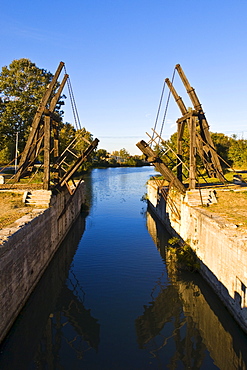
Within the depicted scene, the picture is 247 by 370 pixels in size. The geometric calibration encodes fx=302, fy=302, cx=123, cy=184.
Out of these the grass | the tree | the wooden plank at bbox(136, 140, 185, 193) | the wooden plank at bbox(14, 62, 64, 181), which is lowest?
the grass

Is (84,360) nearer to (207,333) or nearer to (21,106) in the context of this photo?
(207,333)

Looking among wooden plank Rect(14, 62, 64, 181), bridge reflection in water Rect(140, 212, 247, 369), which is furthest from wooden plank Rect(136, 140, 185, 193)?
wooden plank Rect(14, 62, 64, 181)

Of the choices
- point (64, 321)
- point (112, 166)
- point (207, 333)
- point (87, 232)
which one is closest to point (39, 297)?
point (64, 321)

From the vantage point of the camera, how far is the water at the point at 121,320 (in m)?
7.72

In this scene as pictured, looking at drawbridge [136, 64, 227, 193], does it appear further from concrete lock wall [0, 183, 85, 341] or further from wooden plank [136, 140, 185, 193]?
concrete lock wall [0, 183, 85, 341]

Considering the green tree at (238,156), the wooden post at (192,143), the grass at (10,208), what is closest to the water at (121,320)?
the grass at (10,208)

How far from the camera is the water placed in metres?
7.72

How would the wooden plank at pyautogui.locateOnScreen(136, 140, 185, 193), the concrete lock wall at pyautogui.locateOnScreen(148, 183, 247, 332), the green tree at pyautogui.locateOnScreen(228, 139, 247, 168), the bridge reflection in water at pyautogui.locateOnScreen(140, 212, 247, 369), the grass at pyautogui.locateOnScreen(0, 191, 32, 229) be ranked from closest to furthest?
1. the bridge reflection in water at pyautogui.locateOnScreen(140, 212, 247, 369)
2. the concrete lock wall at pyautogui.locateOnScreen(148, 183, 247, 332)
3. the grass at pyautogui.locateOnScreen(0, 191, 32, 229)
4. the wooden plank at pyautogui.locateOnScreen(136, 140, 185, 193)
5. the green tree at pyautogui.locateOnScreen(228, 139, 247, 168)

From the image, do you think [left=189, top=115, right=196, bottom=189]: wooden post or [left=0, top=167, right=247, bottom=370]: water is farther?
[left=189, top=115, right=196, bottom=189]: wooden post

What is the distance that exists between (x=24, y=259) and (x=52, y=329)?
230 centimetres

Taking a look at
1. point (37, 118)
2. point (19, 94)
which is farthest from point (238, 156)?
point (37, 118)

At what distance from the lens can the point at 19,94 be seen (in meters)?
33.5

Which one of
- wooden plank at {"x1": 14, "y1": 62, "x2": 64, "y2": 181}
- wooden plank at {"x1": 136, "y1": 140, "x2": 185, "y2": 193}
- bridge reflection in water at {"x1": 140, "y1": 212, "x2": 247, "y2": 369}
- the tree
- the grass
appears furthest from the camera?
the tree

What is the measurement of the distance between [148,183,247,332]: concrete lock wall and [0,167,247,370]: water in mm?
550
